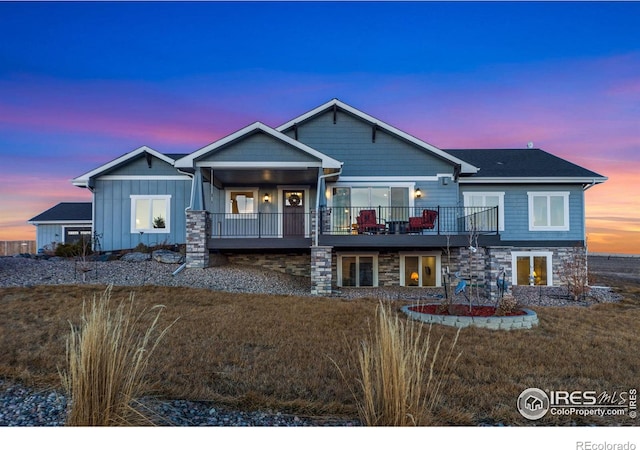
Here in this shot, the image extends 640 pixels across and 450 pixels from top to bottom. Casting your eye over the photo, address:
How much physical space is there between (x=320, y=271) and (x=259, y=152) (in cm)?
459

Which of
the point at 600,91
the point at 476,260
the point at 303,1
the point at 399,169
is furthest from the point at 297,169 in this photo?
the point at 600,91

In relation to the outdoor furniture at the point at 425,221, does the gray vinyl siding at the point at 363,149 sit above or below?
above

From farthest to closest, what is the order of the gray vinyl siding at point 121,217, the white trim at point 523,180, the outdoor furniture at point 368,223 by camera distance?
the gray vinyl siding at point 121,217 → the white trim at point 523,180 → the outdoor furniture at point 368,223

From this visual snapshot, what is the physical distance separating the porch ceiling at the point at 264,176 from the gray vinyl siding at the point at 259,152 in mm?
466

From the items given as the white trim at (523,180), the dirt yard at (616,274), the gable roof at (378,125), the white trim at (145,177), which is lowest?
the dirt yard at (616,274)

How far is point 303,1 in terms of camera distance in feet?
18.6

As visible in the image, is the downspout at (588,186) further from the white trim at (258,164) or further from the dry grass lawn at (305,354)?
the white trim at (258,164)

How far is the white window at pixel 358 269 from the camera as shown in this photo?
46.6ft

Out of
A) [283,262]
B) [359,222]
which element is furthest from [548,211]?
[283,262]

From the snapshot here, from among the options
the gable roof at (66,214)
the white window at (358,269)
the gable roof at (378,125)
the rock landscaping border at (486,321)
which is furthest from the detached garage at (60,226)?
the rock landscaping border at (486,321)

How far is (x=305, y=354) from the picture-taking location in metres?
5.48

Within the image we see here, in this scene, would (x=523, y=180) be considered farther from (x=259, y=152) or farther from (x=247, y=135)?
(x=247, y=135)

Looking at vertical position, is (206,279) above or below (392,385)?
below

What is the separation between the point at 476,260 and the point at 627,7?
8.49m
